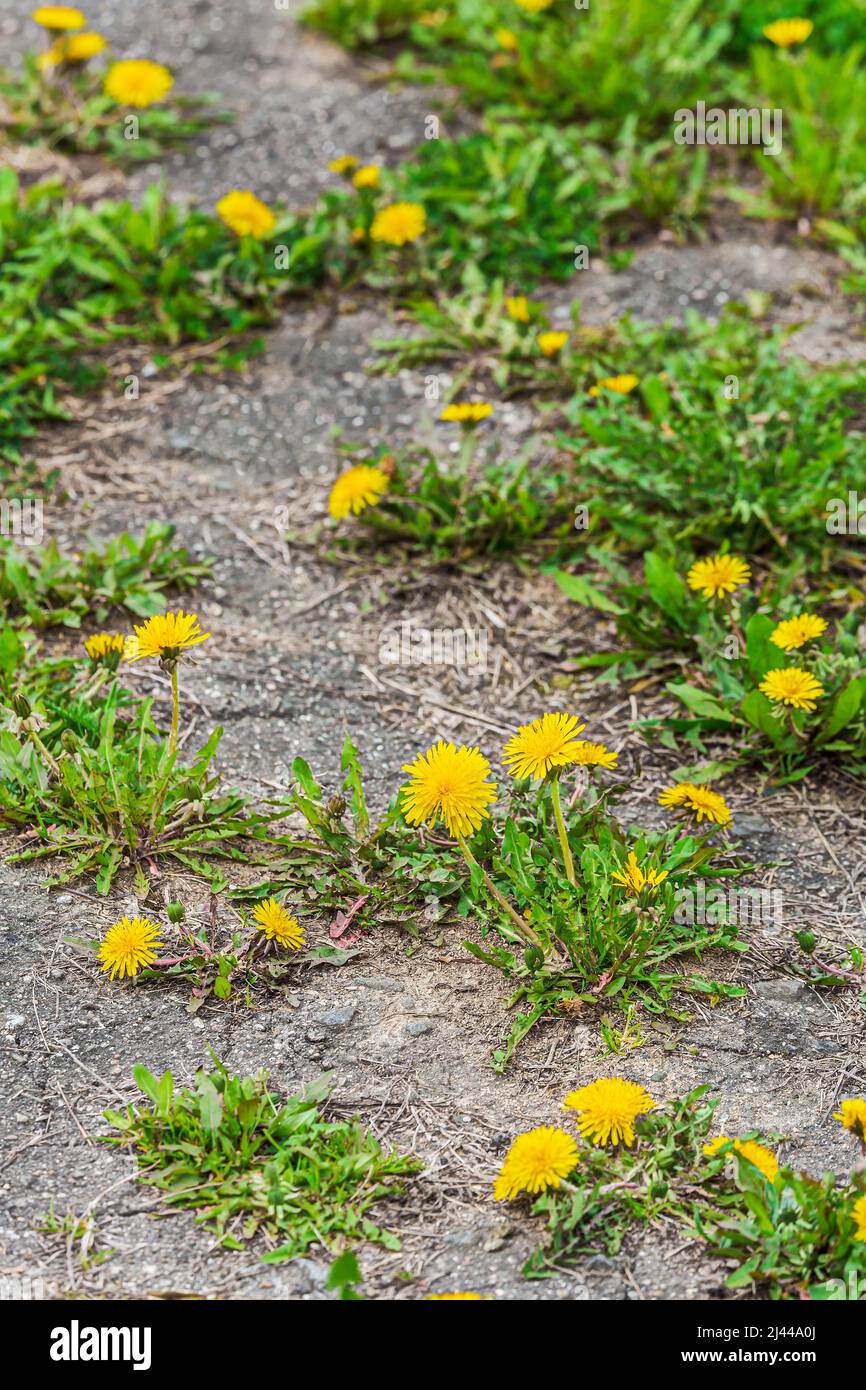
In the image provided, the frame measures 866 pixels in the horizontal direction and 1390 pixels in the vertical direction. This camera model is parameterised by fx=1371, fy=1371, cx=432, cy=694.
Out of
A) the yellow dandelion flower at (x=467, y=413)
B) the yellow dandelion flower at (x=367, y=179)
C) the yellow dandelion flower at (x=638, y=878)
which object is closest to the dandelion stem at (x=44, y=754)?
the yellow dandelion flower at (x=638, y=878)

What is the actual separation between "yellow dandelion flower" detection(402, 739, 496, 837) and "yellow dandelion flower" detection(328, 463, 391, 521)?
1335 millimetres

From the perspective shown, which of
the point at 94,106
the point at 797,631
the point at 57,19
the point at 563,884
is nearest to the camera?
the point at 563,884

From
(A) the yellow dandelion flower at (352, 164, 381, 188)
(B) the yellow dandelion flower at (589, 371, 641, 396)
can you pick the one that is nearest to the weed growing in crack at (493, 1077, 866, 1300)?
(B) the yellow dandelion flower at (589, 371, 641, 396)

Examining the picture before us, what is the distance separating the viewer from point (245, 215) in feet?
14.8

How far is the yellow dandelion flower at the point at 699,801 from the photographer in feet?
9.73

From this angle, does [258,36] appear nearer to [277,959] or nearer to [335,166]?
[335,166]

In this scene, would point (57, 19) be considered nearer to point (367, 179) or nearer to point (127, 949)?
point (367, 179)

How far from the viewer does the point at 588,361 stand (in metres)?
4.30

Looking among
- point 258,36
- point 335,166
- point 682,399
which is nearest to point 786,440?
point 682,399

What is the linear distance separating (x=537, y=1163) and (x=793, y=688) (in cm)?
130

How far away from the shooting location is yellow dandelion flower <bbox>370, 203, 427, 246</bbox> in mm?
4496

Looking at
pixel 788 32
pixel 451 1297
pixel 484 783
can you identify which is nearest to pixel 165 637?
pixel 484 783

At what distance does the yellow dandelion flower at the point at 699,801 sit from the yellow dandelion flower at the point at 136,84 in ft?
11.3

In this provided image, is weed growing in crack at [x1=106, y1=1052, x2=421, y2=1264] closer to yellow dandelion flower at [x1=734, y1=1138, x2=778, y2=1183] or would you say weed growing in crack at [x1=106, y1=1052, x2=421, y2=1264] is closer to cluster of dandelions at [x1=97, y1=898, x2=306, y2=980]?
cluster of dandelions at [x1=97, y1=898, x2=306, y2=980]
